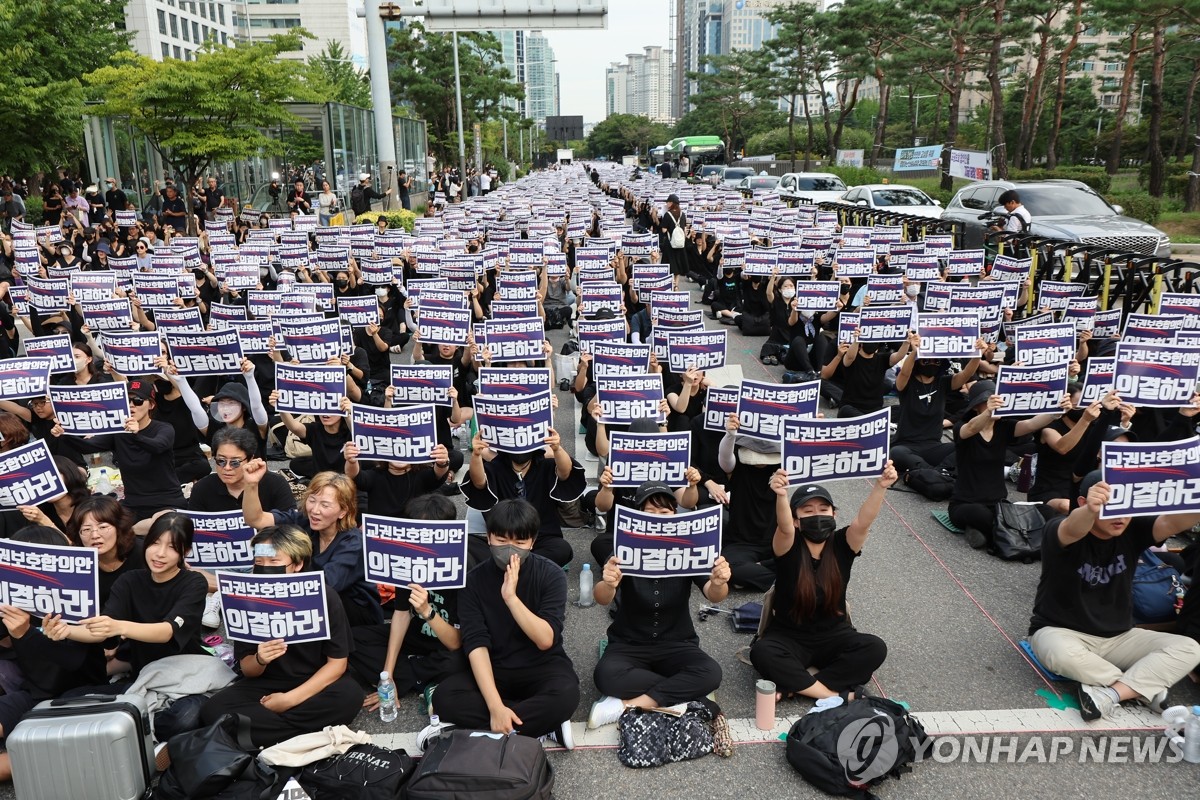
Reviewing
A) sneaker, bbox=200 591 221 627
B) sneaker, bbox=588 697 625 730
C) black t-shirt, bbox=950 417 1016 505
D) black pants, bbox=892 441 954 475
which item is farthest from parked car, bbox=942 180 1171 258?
sneaker, bbox=200 591 221 627

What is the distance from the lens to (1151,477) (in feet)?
18.2

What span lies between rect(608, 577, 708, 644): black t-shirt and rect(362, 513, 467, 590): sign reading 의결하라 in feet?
3.40

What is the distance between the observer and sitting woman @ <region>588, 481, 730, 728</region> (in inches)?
216

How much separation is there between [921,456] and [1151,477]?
4010 millimetres

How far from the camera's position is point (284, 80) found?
24516 mm

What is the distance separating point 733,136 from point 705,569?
302 feet

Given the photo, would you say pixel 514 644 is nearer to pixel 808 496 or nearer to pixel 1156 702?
pixel 808 496

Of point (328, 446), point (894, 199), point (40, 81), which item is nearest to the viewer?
point (328, 446)

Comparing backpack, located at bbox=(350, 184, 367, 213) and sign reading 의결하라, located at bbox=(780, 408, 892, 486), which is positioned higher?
backpack, located at bbox=(350, 184, 367, 213)

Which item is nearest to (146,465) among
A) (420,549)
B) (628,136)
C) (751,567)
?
(420,549)

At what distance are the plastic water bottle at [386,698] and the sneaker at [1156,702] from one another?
441 cm

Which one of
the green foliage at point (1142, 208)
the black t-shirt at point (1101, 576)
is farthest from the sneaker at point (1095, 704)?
the green foliage at point (1142, 208)

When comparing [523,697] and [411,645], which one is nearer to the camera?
[523,697]

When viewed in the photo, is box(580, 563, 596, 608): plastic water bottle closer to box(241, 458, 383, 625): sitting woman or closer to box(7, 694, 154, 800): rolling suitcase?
box(241, 458, 383, 625): sitting woman
